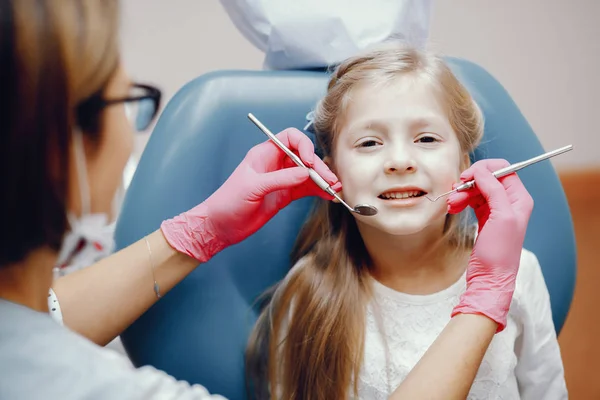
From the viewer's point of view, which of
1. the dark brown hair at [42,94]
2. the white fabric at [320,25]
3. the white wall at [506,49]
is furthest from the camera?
the white wall at [506,49]

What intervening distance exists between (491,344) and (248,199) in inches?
16.9

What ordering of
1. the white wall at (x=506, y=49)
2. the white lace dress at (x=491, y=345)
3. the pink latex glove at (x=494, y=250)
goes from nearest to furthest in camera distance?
1. the pink latex glove at (x=494, y=250)
2. the white lace dress at (x=491, y=345)
3. the white wall at (x=506, y=49)

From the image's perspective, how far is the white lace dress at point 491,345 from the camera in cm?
97

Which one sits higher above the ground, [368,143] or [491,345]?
[368,143]

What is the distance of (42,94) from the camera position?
0.54 meters

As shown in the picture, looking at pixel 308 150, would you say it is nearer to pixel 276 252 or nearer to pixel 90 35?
pixel 276 252

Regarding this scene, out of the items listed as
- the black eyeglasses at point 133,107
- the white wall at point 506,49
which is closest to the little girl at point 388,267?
the black eyeglasses at point 133,107

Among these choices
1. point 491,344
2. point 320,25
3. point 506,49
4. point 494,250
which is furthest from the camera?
point 506,49

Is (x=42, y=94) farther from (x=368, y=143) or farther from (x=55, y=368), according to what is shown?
(x=368, y=143)

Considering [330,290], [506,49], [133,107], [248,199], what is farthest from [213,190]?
[506,49]

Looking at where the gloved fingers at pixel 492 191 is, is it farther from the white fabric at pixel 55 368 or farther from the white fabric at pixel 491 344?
the white fabric at pixel 55 368

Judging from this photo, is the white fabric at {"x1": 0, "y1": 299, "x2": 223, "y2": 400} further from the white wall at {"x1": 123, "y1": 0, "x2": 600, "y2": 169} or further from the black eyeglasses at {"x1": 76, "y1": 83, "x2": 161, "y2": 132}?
the white wall at {"x1": 123, "y1": 0, "x2": 600, "y2": 169}

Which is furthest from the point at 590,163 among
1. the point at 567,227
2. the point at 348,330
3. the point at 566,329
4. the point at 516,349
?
the point at 348,330

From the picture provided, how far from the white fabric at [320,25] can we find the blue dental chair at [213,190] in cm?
5
